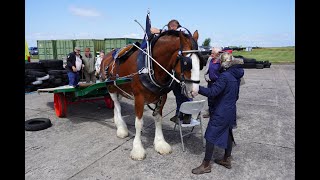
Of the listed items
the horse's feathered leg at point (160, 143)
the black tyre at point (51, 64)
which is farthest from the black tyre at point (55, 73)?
the horse's feathered leg at point (160, 143)

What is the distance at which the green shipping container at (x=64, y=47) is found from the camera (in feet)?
64.8

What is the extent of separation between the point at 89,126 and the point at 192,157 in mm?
2813

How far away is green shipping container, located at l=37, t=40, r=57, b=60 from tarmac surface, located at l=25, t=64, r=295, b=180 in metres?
14.8

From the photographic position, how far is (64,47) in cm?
1998

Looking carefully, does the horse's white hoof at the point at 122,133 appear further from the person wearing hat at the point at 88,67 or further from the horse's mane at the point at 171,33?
the person wearing hat at the point at 88,67

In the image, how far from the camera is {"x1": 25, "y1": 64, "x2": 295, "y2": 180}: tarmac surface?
11.9 ft

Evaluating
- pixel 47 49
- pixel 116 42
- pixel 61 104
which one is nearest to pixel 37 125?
pixel 61 104

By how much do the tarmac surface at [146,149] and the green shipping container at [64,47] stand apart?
540 inches

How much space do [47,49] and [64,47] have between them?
76.7 inches

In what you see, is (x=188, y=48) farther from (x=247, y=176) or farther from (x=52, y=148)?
(x=52, y=148)

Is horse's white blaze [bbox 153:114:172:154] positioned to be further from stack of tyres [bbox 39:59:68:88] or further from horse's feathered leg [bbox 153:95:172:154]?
stack of tyres [bbox 39:59:68:88]

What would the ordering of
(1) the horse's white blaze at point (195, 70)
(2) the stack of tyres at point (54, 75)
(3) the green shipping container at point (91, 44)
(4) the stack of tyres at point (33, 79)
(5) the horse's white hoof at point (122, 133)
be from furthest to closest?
1. (3) the green shipping container at point (91, 44)
2. (2) the stack of tyres at point (54, 75)
3. (4) the stack of tyres at point (33, 79)
4. (5) the horse's white hoof at point (122, 133)
5. (1) the horse's white blaze at point (195, 70)

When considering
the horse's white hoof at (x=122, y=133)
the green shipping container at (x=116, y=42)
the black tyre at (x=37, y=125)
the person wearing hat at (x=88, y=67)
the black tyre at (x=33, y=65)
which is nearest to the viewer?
the horse's white hoof at (x=122, y=133)
